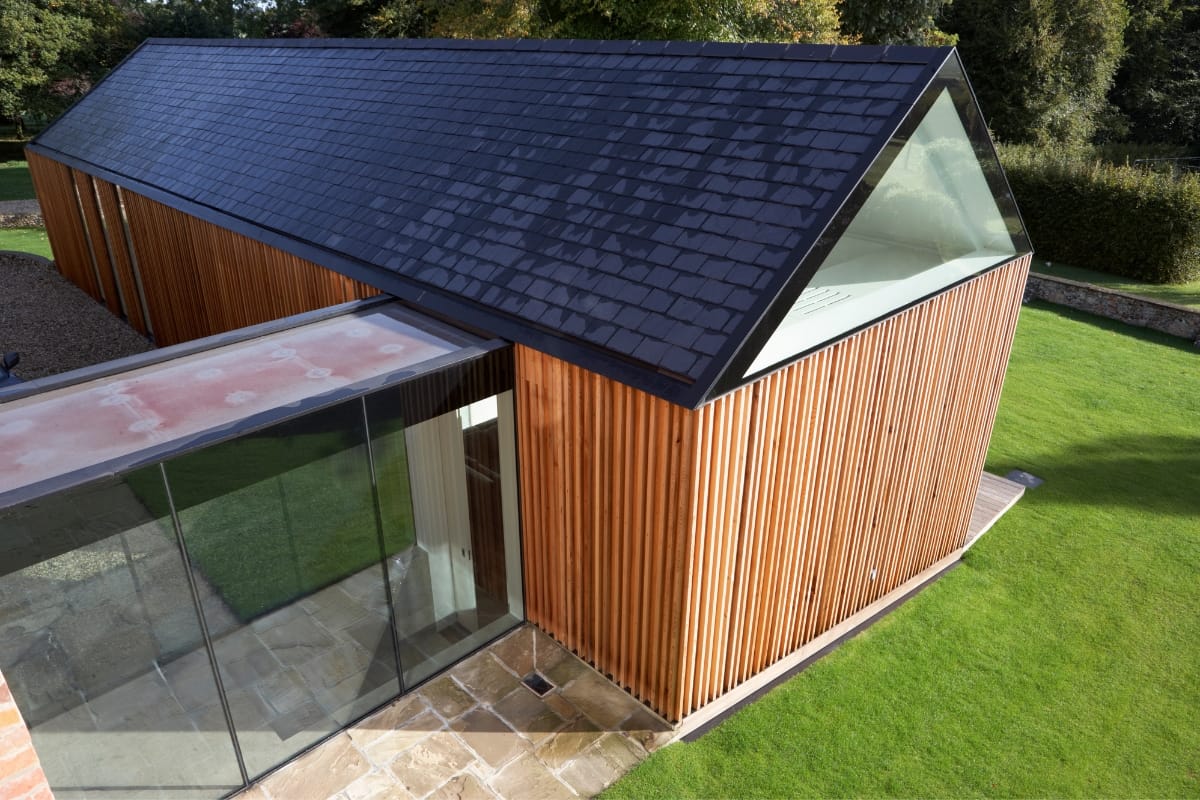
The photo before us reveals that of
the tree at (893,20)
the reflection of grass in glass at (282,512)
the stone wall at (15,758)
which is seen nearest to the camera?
the stone wall at (15,758)

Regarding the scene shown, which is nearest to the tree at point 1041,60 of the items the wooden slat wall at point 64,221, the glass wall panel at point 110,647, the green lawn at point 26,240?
the wooden slat wall at point 64,221

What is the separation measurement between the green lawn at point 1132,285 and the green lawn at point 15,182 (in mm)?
29770

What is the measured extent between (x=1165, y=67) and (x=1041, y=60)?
742 cm

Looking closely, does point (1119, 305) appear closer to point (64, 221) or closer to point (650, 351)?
point (650, 351)

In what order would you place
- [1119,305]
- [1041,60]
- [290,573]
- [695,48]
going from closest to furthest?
1. [290,573]
2. [695,48]
3. [1119,305]
4. [1041,60]

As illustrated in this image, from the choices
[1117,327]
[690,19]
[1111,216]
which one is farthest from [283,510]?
[1111,216]

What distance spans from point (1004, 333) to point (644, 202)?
13.9 ft

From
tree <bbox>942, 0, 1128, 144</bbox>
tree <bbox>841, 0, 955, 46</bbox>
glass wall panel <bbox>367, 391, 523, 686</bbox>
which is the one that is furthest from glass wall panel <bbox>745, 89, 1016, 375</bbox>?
tree <bbox>942, 0, 1128, 144</bbox>

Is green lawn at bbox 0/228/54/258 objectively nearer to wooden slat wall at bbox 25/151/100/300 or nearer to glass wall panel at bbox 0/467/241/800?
wooden slat wall at bbox 25/151/100/300

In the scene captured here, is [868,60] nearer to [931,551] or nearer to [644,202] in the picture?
[644,202]

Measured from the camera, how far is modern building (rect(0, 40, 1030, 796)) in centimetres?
504

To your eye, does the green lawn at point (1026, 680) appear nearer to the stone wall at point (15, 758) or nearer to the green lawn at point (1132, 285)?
the stone wall at point (15, 758)

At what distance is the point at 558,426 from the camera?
6.28m

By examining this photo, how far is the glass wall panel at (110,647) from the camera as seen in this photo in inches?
175
